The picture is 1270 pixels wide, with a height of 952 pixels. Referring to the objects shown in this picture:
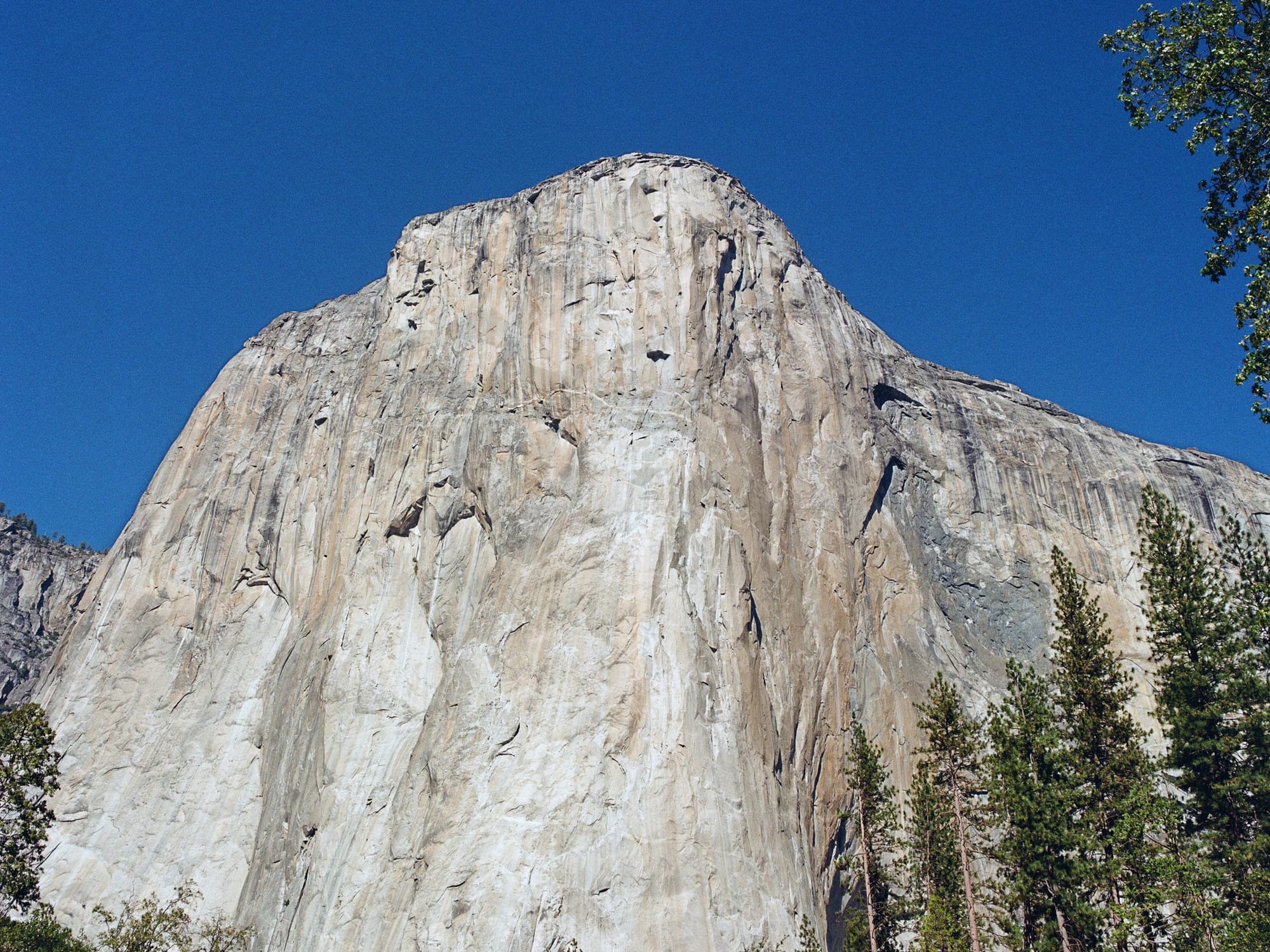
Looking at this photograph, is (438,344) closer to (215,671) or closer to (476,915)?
(215,671)

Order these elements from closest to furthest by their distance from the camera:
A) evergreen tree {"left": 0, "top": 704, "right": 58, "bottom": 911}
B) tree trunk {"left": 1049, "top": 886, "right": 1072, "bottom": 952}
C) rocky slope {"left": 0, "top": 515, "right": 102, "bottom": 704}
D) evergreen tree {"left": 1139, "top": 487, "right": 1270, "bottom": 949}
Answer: evergreen tree {"left": 0, "top": 704, "right": 58, "bottom": 911}, tree trunk {"left": 1049, "top": 886, "right": 1072, "bottom": 952}, evergreen tree {"left": 1139, "top": 487, "right": 1270, "bottom": 949}, rocky slope {"left": 0, "top": 515, "right": 102, "bottom": 704}

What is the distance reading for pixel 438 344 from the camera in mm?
46344

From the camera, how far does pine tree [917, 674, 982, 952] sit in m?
26.7

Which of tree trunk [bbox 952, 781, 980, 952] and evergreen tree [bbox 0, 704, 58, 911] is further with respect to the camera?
tree trunk [bbox 952, 781, 980, 952]

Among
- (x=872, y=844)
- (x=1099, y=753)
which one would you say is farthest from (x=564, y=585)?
(x=1099, y=753)

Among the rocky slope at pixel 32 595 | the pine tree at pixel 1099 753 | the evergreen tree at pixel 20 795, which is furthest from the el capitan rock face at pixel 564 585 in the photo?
the rocky slope at pixel 32 595

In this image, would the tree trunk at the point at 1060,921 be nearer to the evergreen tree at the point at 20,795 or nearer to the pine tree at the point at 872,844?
the pine tree at the point at 872,844

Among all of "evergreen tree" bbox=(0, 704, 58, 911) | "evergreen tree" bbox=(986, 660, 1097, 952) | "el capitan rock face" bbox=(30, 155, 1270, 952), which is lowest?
"evergreen tree" bbox=(0, 704, 58, 911)

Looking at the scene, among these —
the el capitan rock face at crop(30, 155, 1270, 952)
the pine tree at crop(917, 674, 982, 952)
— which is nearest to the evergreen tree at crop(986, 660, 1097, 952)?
the pine tree at crop(917, 674, 982, 952)

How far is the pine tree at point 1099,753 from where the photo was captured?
25.4 m

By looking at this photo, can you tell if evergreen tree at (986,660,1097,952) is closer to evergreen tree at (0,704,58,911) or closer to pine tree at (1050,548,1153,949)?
pine tree at (1050,548,1153,949)

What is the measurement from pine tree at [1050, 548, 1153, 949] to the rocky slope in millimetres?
68202

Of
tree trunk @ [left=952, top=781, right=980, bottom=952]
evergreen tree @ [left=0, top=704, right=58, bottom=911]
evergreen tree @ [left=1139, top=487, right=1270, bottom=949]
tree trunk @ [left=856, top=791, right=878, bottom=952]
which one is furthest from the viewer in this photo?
tree trunk @ [left=856, top=791, right=878, bottom=952]

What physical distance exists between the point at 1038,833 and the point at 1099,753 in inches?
141
